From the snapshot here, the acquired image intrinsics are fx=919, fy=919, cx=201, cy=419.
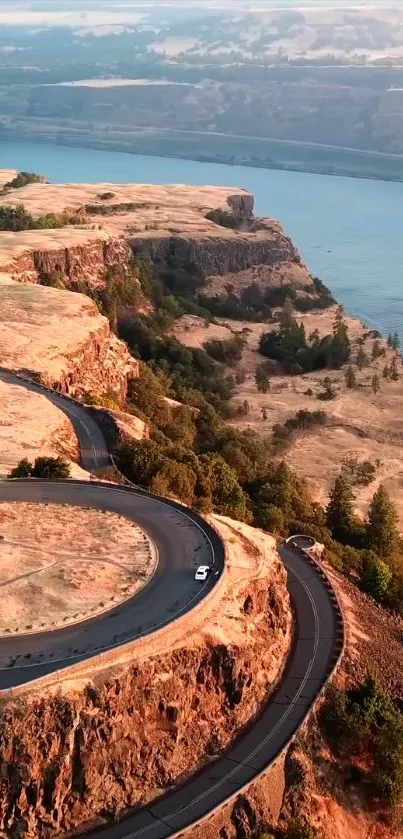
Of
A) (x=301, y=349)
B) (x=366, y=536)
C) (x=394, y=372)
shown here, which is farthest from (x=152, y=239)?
(x=366, y=536)

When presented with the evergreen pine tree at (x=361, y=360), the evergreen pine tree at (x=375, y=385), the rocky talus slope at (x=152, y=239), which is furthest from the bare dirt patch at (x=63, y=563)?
the evergreen pine tree at (x=361, y=360)

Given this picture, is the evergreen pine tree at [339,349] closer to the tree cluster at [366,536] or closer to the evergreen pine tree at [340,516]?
the tree cluster at [366,536]

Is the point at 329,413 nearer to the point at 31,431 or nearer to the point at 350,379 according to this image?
the point at 350,379

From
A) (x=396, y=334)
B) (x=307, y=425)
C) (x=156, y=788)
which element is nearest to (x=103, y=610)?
(x=156, y=788)

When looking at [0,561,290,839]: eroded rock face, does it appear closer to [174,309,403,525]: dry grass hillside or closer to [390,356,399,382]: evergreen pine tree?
[174,309,403,525]: dry grass hillside

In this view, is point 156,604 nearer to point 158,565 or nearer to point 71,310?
point 158,565

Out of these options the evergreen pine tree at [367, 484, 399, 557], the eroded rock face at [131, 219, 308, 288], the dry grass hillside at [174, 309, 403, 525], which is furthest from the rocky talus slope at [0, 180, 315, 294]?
the evergreen pine tree at [367, 484, 399, 557]
